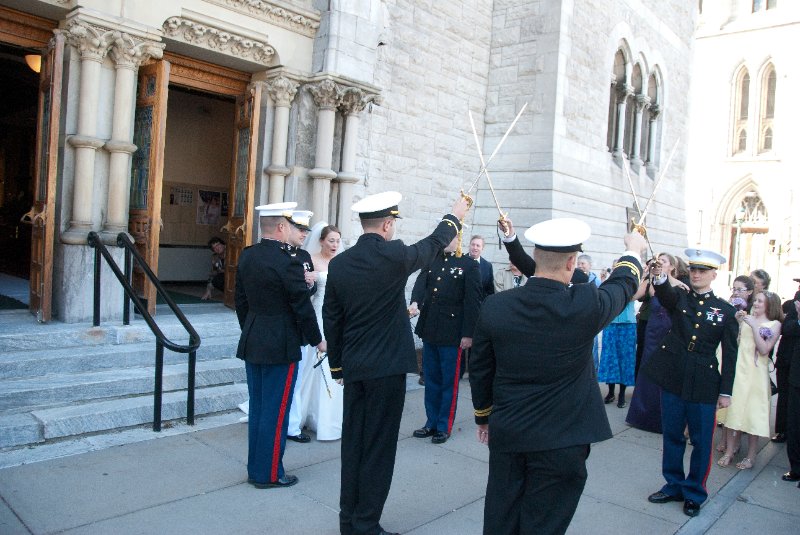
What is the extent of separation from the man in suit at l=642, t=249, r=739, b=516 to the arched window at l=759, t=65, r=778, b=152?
3796cm

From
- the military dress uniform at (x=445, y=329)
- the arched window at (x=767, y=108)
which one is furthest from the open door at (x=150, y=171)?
the arched window at (x=767, y=108)

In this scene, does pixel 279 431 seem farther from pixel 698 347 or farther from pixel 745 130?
pixel 745 130

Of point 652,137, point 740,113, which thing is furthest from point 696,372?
point 740,113

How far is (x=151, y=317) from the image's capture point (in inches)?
214

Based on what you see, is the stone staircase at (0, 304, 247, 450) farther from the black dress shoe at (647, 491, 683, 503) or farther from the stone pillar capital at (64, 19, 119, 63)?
the black dress shoe at (647, 491, 683, 503)

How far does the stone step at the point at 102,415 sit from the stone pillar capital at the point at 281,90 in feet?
12.4

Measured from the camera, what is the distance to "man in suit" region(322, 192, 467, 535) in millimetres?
3588

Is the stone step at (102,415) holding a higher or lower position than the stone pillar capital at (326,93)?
lower

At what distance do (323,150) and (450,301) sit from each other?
3.39 metres

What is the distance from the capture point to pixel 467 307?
5875 millimetres

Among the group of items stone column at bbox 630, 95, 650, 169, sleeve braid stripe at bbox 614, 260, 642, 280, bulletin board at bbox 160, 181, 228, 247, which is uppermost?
stone column at bbox 630, 95, 650, 169

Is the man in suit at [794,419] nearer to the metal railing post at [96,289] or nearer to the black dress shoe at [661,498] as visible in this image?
the black dress shoe at [661,498]

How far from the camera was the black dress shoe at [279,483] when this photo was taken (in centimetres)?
435

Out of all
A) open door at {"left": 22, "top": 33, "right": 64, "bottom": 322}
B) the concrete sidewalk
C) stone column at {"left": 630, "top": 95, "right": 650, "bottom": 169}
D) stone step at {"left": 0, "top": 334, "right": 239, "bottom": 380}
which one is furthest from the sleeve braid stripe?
stone column at {"left": 630, "top": 95, "right": 650, "bottom": 169}
